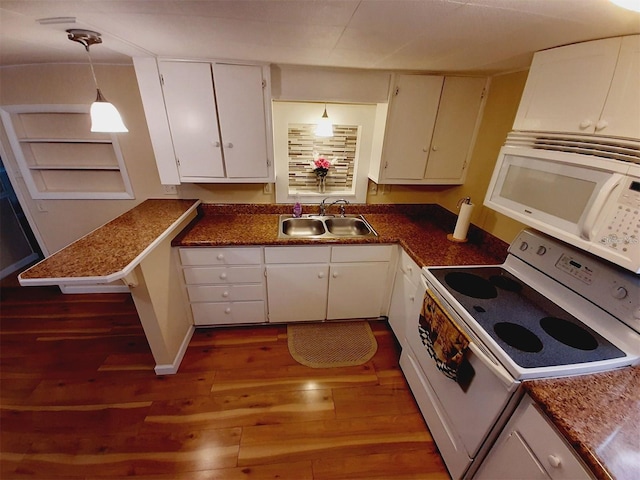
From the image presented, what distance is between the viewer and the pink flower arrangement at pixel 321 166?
7.59 ft

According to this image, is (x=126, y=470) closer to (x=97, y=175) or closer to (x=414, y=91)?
(x=97, y=175)

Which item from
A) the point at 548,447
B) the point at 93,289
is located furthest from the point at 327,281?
the point at 93,289

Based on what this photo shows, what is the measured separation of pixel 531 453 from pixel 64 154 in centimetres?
368

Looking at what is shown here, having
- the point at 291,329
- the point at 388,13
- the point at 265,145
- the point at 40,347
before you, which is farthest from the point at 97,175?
the point at 388,13

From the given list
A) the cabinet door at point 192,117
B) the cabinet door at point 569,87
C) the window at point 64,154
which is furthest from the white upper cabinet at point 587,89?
the window at point 64,154

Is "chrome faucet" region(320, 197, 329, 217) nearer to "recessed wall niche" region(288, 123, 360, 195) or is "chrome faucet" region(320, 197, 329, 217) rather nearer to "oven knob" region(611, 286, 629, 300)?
"recessed wall niche" region(288, 123, 360, 195)

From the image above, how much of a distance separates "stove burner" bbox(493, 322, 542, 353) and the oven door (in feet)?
0.39

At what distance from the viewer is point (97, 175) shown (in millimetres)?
2379

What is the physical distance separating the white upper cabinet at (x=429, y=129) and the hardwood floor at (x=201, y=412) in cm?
148

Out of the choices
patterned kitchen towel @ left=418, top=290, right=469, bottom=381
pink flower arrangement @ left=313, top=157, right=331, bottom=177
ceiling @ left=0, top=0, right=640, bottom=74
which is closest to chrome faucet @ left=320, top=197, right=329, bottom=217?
pink flower arrangement @ left=313, top=157, right=331, bottom=177

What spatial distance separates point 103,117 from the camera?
1.37 metres

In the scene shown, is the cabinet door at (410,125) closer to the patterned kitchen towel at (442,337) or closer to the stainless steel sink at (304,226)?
the stainless steel sink at (304,226)

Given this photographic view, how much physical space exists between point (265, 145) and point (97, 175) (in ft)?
5.51

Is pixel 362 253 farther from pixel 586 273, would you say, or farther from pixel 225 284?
pixel 586 273
